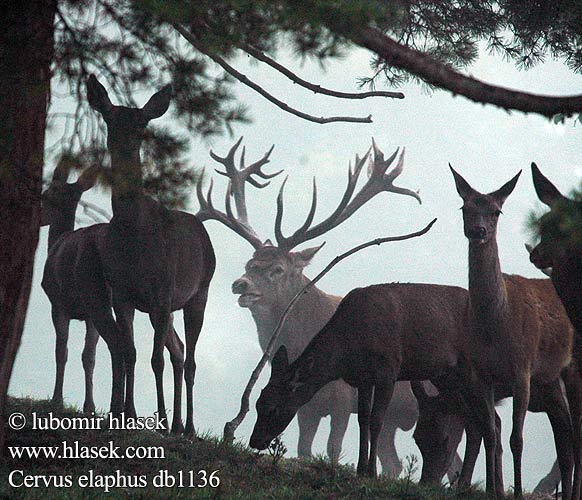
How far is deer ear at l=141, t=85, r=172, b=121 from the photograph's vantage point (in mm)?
5734

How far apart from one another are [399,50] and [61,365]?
15.0 feet

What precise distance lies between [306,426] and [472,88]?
6.97m

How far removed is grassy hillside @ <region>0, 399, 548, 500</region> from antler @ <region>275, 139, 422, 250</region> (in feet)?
16.0

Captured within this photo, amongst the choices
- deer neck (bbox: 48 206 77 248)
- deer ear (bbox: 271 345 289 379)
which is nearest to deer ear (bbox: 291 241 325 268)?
deer neck (bbox: 48 206 77 248)

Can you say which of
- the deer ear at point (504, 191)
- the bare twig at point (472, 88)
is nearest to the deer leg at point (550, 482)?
the deer ear at point (504, 191)

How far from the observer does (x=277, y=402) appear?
20.0 feet

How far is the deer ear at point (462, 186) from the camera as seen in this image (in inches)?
236

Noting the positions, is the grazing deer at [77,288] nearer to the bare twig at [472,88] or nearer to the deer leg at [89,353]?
the deer leg at [89,353]

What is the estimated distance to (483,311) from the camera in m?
6.03

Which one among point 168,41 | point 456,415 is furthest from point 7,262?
point 456,415

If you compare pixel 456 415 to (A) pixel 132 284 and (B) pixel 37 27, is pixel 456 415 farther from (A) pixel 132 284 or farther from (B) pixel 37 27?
(B) pixel 37 27

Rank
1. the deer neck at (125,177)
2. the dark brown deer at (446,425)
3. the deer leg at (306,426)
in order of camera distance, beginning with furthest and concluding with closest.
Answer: the deer leg at (306,426) < the dark brown deer at (446,425) < the deer neck at (125,177)

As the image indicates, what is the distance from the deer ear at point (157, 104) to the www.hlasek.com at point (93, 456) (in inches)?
76.7

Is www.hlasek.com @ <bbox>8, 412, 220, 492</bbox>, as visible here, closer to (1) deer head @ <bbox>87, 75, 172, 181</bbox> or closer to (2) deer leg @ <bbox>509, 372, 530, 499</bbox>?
(1) deer head @ <bbox>87, 75, 172, 181</bbox>
